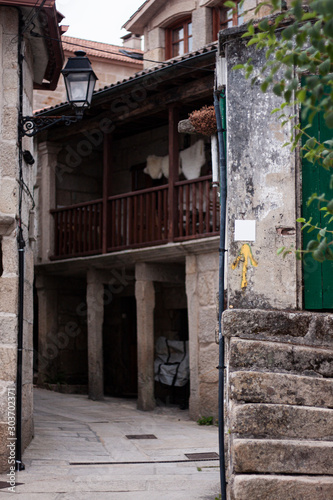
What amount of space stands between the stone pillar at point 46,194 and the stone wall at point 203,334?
341cm

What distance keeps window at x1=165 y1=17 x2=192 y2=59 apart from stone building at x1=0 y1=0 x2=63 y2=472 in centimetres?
582

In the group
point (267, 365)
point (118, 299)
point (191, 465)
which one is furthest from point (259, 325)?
point (118, 299)

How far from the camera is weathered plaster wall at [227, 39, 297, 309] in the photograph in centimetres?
502

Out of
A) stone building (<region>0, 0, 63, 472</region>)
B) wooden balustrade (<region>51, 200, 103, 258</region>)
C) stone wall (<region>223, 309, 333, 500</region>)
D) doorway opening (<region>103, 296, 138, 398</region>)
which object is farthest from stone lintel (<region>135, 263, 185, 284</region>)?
stone wall (<region>223, 309, 333, 500</region>)

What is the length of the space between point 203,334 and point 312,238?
5495 millimetres

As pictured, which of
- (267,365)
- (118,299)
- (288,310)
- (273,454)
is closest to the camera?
(273,454)

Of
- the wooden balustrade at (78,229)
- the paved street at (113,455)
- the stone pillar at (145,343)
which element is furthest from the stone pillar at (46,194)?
the paved street at (113,455)

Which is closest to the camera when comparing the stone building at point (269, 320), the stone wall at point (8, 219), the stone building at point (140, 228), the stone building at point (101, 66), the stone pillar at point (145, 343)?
the stone building at point (269, 320)

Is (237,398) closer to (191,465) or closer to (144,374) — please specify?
(191,465)

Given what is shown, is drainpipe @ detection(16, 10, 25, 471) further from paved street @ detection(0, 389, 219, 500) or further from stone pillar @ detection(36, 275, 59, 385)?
stone pillar @ detection(36, 275, 59, 385)

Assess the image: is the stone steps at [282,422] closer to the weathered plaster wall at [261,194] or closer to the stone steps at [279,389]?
the stone steps at [279,389]

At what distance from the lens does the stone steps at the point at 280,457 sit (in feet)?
13.1

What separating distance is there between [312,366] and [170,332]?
8651mm

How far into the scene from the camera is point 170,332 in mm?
12961
